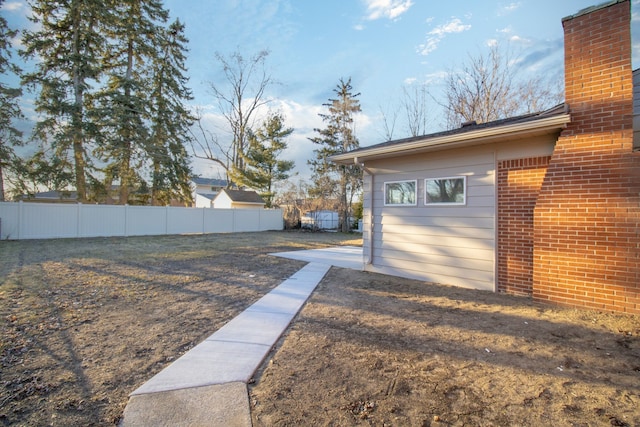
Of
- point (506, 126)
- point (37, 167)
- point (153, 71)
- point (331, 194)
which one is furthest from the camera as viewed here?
point (331, 194)

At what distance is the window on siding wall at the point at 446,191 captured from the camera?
5.60m

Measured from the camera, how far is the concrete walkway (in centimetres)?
190

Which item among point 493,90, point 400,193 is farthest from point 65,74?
point 493,90

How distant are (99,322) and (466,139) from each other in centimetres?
604

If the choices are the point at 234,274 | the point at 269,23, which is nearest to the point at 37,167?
the point at 269,23

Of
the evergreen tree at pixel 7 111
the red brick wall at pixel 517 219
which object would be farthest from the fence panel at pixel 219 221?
the red brick wall at pixel 517 219

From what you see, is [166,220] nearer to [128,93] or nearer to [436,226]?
[128,93]

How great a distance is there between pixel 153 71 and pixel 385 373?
24625mm

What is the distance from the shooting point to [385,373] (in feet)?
8.26

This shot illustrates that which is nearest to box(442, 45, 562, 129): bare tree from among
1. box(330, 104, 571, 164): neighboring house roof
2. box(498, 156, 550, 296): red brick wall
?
box(330, 104, 571, 164): neighboring house roof

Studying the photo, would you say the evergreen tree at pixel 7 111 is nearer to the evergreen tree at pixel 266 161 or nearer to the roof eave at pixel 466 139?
the evergreen tree at pixel 266 161

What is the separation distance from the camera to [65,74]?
1616cm

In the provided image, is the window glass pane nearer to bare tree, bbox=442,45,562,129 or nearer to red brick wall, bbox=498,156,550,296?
red brick wall, bbox=498,156,550,296

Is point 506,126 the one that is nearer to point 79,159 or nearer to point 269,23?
point 269,23
